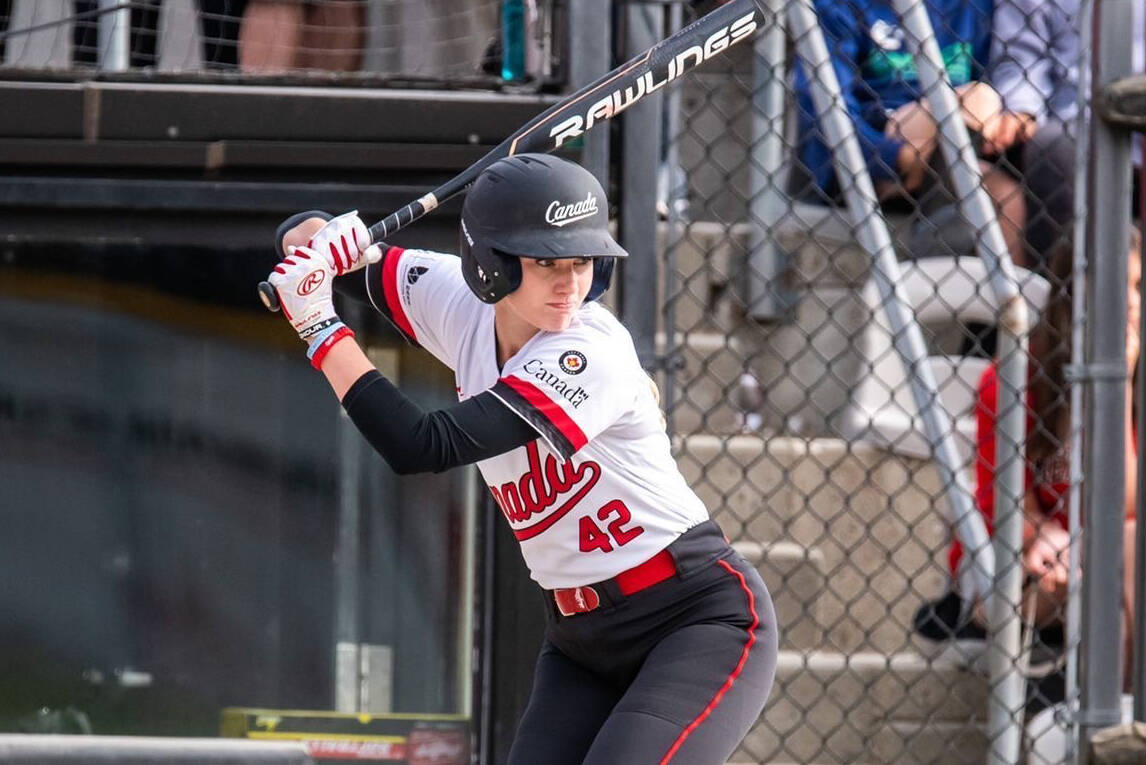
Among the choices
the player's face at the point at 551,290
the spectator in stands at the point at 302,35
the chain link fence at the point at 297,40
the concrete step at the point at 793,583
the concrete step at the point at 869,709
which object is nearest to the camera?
the player's face at the point at 551,290

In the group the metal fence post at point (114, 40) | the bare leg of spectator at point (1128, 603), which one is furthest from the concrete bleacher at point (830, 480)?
the metal fence post at point (114, 40)

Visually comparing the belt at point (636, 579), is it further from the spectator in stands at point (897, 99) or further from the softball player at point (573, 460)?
the spectator in stands at point (897, 99)

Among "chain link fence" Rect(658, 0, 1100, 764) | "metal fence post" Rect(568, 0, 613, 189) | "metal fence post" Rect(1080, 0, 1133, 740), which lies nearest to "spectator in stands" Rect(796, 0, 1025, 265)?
"chain link fence" Rect(658, 0, 1100, 764)

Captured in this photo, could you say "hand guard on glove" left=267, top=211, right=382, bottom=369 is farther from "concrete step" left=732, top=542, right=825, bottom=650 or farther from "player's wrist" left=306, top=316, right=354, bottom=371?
"concrete step" left=732, top=542, right=825, bottom=650

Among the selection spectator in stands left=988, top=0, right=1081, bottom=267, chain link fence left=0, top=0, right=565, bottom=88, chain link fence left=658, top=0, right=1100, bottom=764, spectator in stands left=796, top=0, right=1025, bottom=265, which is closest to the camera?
chain link fence left=0, top=0, right=565, bottom=88

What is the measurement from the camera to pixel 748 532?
16.0ft

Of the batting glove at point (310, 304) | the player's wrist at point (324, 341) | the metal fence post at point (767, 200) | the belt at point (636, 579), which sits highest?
the metal fence post at point (767, 200)

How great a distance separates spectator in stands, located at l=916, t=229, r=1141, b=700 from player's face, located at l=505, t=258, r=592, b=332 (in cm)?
191

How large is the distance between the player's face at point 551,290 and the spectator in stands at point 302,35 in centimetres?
145

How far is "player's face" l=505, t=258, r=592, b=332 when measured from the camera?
2869mm

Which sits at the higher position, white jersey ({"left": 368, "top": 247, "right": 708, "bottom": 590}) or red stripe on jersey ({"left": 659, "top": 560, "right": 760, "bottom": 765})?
white jersey ({"left": 368, "top": 247, "right": 708, "bottom": 590})

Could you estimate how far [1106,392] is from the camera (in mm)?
3896

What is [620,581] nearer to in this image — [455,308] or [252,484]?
[455,308]

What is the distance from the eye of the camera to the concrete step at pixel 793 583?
15.2 feet
